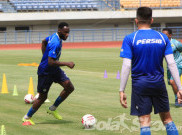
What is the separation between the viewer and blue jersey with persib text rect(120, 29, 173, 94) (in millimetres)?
5852

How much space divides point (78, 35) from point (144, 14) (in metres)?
45.8

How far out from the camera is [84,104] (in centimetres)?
1134

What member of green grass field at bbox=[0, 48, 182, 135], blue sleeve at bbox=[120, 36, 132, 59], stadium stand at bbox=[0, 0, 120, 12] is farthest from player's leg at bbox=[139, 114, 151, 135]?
stadium stand at bbox=[0, 0, 120, 12]

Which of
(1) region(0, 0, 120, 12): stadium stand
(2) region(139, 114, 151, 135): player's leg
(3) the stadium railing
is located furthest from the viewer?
(1) region(0, 0, 120, 12): stadium stand

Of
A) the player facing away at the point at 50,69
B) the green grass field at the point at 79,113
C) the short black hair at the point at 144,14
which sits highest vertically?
the short black hair at the point at 144,14

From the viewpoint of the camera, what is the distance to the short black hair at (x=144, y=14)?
5.85 m

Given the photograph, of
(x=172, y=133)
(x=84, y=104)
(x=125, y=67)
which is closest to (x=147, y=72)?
(x=125, y=67)

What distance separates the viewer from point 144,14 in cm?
586

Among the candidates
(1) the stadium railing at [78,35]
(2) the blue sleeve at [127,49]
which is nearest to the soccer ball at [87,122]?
(2) the blue sleeve at [127,49]

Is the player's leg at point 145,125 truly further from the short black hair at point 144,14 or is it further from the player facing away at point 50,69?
the player facing away at point 50,69

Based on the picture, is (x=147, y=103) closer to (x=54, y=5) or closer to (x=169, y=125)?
(x=169, y=125)

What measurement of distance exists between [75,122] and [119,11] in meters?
42.4

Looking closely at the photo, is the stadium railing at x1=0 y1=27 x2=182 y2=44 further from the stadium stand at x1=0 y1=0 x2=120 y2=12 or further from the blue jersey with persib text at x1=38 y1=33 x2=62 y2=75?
the blue jersey with persib text at x1=38 y1=33 x2=62 y2=75

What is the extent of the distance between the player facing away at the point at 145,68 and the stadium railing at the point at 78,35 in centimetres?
4367
